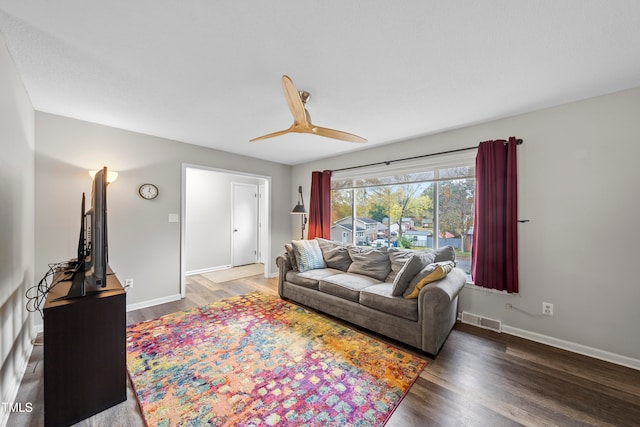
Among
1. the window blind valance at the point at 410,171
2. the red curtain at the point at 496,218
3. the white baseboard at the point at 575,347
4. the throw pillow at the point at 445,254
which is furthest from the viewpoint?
the window blind valance at the point at 410,171

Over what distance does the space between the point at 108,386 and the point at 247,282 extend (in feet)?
9.49

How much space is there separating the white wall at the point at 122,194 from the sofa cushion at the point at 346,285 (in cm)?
235

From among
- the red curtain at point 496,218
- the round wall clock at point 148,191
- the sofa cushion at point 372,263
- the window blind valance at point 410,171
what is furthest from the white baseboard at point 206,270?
the red curtain at point 496,218

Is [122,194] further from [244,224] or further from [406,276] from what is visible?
[406,276]

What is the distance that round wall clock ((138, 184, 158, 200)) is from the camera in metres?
3.27

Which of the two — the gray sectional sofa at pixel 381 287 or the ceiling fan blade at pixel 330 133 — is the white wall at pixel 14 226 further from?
the gray sectional sofa at pixel 381 287

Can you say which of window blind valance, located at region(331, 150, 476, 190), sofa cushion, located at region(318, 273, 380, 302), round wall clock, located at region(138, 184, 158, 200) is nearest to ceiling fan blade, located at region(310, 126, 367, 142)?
window blind valance, located at region(331, 150, 476, 190)

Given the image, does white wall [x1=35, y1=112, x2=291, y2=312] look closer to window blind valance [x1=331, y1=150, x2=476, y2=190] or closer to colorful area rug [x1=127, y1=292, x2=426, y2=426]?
colorful area rug [x1=127, y1=292, x2=426, y2=426]

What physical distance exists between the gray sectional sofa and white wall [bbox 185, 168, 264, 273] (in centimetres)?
254

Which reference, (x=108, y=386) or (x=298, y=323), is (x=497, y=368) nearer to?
(x=298, y=323)

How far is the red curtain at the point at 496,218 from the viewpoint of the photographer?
8.48 ft

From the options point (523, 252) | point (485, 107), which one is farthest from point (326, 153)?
point (523, 252)

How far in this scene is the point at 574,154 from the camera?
233 cm

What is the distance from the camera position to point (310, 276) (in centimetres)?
328
